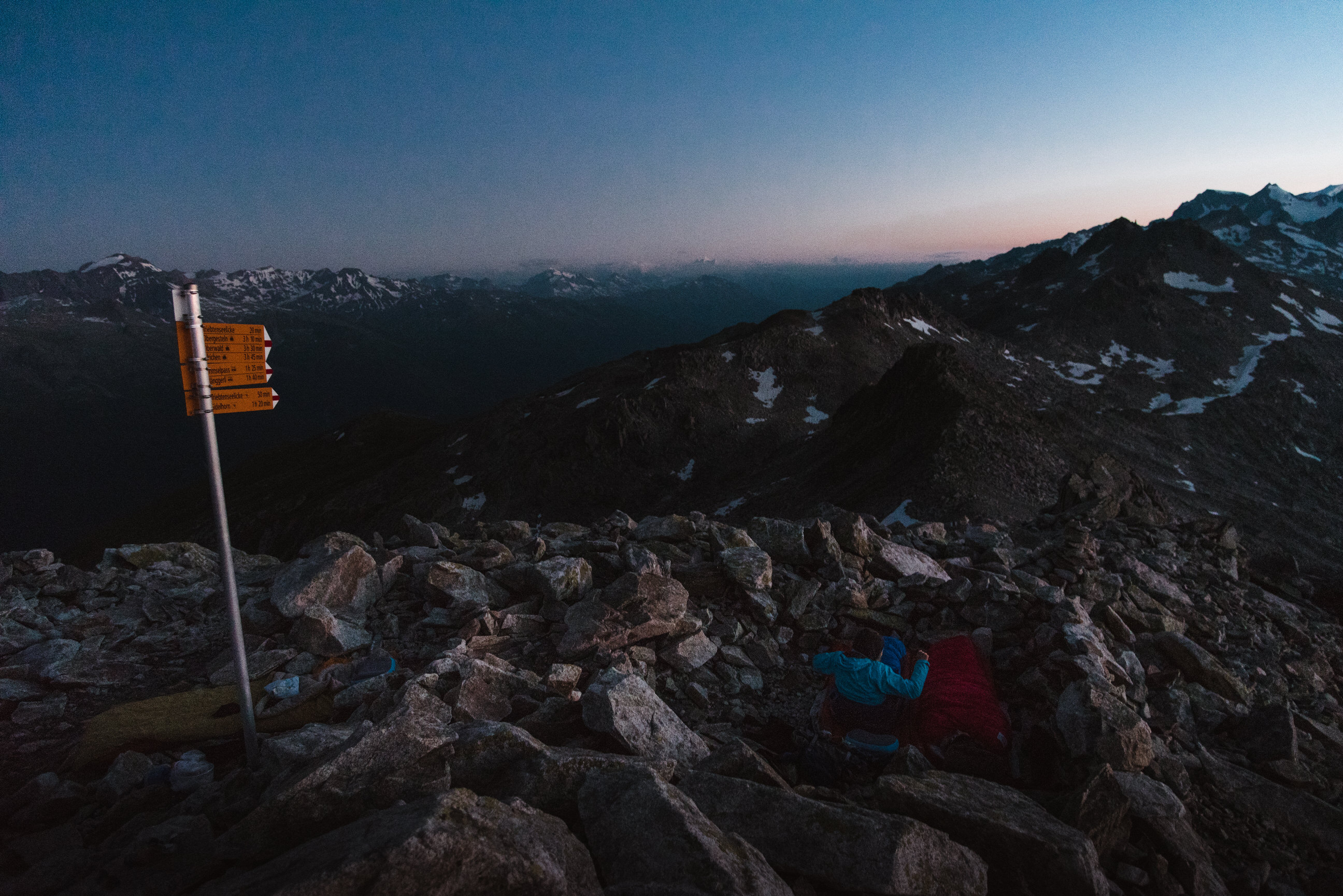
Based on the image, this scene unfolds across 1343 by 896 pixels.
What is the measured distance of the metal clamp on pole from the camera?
570 centimetres

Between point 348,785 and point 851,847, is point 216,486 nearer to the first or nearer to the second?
point 348,785

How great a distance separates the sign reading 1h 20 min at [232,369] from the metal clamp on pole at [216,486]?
0.05m

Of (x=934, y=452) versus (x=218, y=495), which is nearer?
(x=218, y=495)

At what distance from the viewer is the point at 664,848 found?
4.25 meters

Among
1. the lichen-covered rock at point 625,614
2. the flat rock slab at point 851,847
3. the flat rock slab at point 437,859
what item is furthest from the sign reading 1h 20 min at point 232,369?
the flat rock slab at point 851,847

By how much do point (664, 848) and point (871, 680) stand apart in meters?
4.78

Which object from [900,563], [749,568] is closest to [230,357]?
[749,568]

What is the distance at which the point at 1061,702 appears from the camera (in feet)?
23.5

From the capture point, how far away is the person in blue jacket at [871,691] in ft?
25.8

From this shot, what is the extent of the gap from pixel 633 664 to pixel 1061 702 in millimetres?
5767

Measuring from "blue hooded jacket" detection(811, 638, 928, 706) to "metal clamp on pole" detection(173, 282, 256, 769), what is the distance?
24.5 feet

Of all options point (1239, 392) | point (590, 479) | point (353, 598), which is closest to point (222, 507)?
point (353, 598)

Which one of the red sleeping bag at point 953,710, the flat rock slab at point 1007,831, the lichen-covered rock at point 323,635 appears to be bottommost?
the red sleeping bag at point 953,710

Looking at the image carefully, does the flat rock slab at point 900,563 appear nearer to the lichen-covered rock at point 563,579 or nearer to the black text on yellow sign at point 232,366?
the lichen-covered rock at point 563,579
